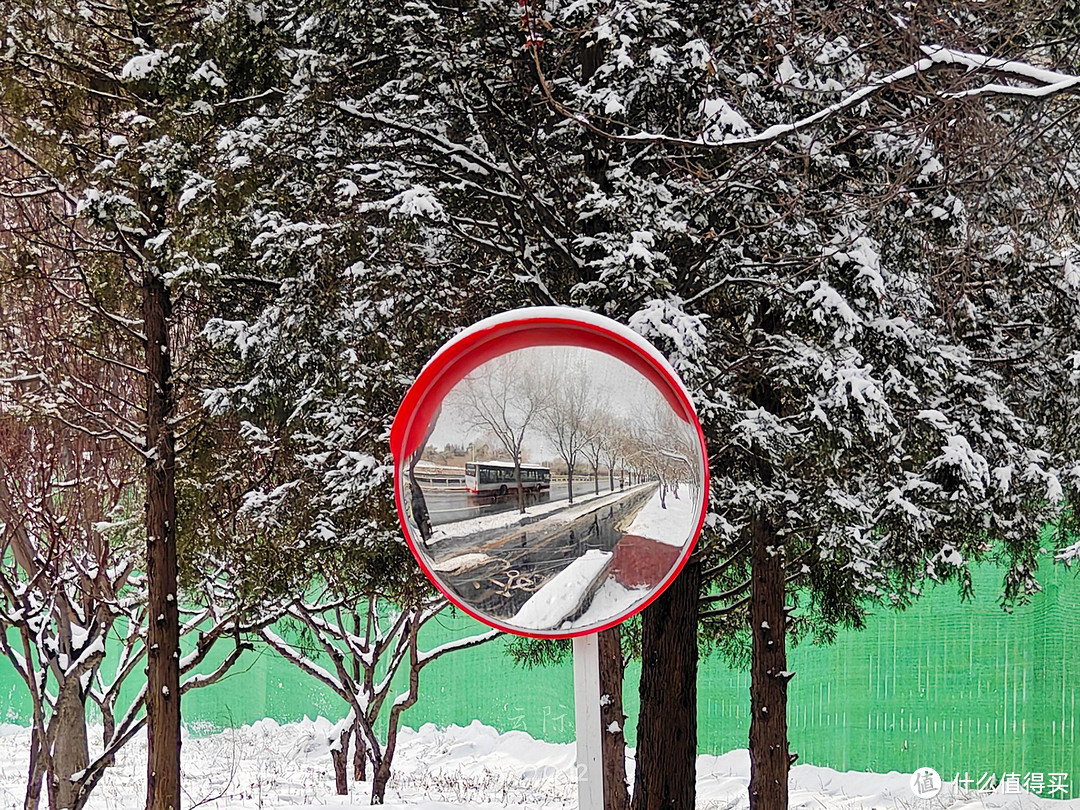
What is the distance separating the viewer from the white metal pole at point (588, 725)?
163 centimetres

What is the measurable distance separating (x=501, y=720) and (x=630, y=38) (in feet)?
23.4

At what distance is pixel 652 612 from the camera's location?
5473mm

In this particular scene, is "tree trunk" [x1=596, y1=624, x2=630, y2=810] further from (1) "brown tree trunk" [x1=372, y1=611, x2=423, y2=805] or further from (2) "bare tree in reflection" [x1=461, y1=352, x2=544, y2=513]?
(2) "bare tree in reflection" [x1=461, y1=352, x2=544, y2=513]

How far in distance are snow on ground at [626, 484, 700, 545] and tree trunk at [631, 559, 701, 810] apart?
3850 millimetres

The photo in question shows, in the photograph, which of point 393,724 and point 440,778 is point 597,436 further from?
point 440,778

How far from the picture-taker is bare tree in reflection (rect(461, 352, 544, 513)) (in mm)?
1669

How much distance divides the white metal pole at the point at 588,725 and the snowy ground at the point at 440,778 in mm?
7523

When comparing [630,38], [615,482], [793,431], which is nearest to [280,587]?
[793,431]

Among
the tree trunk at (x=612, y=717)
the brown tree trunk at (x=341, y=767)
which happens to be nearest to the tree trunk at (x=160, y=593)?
the tree trunk at (x=612, y=717)

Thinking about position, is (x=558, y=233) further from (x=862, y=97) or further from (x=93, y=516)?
(x=93, y=516)

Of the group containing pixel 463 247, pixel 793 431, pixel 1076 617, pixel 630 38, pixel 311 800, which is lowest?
pixel 311 800

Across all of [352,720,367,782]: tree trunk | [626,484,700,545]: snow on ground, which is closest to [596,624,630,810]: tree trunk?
[352,720,367,782]: tree trunk

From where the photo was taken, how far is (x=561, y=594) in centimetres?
165

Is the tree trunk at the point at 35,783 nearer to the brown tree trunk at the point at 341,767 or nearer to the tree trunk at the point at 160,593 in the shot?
the brown tree trunk at the point at 341,767
